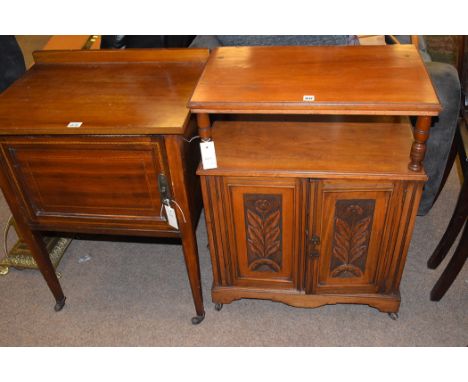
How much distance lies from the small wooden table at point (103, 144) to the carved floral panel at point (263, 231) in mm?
203

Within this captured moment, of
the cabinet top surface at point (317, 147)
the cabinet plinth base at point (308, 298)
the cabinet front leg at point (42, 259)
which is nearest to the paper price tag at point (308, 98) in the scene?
the cabinet top surface at point (317, 147)

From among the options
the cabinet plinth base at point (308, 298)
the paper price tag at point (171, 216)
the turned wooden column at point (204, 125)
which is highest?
the turned wooden column at point (204, 125)

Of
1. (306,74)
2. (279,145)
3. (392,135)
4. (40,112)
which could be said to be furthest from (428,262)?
(40,112)

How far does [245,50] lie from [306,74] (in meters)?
0.28

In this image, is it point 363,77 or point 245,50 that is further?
point 245,50

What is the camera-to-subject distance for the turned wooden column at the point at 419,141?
52.6 inches

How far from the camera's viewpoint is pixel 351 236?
162 cm

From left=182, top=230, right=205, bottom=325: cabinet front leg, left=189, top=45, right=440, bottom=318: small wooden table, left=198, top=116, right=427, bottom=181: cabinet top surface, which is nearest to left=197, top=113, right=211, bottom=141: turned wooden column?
left=189, top=45, right=440, bottom=318: small wooden table

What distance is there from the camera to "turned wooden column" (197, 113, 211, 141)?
142cm

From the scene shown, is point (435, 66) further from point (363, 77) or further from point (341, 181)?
point (341, 181)

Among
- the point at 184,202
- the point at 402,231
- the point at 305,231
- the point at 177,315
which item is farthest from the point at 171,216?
the point at 402,231

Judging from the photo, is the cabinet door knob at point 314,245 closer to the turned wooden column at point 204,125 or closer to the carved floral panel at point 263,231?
the carved floral panel at point 263,231

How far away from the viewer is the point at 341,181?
148 centimetres

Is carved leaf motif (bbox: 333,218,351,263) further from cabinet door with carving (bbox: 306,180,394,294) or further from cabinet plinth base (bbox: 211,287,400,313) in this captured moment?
cabinet plinth base (bbox: 211,287,400,313)
